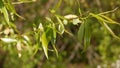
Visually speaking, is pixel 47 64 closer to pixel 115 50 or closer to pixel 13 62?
pixel 13 62

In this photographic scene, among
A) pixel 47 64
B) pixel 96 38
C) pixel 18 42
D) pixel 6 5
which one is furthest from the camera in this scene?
pixel 96 38

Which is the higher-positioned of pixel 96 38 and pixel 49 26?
pixel 49 26

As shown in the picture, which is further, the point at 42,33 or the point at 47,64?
the point at 47,64

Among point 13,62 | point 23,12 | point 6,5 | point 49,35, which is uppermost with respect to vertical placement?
point 6,5

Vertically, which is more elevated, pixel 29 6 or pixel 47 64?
pixel 29 6

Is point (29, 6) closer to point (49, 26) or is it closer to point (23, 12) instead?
point (23, 12)

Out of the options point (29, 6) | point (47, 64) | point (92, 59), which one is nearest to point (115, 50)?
point (92, 59)

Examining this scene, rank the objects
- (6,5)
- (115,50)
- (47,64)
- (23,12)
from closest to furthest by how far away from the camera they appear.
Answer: (6,5), (23,12), (47,64), (115,50)

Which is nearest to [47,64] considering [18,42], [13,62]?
[13,62]

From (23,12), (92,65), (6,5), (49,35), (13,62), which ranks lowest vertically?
(92,65)
